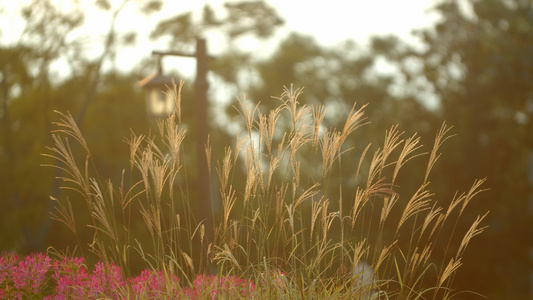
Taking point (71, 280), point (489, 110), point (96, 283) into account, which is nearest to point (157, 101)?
point (71, 280)

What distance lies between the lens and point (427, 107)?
58.0ft

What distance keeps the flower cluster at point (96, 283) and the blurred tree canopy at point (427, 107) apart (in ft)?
36.0

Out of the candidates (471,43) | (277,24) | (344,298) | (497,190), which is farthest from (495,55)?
(344,298)

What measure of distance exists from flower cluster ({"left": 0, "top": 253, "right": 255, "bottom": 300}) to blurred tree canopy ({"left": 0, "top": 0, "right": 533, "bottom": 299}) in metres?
11.0

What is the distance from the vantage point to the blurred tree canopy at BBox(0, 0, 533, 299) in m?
16.0

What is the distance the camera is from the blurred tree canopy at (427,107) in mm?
15969

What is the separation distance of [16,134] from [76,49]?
2568 millimetres

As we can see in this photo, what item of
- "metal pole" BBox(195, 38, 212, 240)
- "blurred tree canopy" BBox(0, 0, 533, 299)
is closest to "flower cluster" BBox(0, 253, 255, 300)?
"metal pole" BBox(195, 38, 212, 240)

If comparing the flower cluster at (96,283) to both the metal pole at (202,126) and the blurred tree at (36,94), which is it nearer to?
the metal pole at (202,126)

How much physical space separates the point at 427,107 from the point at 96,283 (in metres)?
14.5

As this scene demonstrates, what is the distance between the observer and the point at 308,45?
2811 cm

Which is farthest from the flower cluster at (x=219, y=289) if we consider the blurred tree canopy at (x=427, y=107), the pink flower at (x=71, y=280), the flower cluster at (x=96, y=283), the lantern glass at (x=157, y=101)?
the blurred tree canopy at (x=427, y=107)

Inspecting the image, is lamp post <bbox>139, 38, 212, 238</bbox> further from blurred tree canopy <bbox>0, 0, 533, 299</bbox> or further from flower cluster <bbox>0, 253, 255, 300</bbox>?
blurred tree canopy <bbox>0, 0, 533, 299</bbox>

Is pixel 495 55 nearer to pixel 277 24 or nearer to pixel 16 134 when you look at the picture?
pixel 277 24
